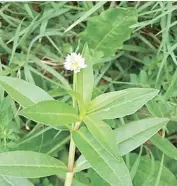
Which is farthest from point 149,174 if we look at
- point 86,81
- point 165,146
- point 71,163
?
point 86,81

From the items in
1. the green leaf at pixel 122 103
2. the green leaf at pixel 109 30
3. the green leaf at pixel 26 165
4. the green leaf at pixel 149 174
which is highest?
the green leaf at pixel 109 30

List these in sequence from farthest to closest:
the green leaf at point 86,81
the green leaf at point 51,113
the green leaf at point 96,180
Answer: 1. the green leaf at point 96,180
2. the green leaf at point 86,81
3. the green leaf at point 51,113

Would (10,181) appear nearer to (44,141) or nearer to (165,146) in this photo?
(44,141)

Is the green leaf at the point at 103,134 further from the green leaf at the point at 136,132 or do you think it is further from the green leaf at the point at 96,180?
the green leaf at the point at 96,180

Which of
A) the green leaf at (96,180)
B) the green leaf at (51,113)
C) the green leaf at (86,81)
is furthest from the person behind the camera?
the green leaf at (96,180)

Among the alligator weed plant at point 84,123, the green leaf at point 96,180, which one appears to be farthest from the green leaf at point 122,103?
the green leaf at point 96,180

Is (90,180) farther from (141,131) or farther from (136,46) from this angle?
(136,46)

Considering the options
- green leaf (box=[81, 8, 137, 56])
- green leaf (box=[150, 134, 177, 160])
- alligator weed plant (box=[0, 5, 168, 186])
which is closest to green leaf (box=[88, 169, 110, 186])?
alligator weed plant (box=[0, 5, 168, 186])

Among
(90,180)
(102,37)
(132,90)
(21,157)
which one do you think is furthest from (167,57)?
(21,157)

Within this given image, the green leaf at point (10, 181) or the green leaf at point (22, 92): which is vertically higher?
the green leaf at point (22, 92)
